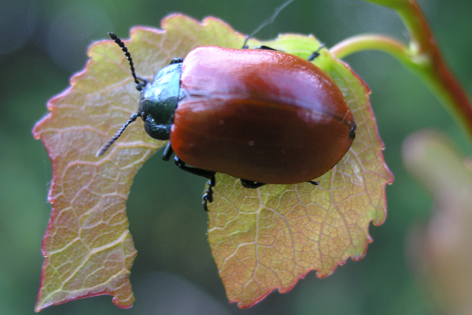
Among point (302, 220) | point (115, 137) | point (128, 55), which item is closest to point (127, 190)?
point (115, 137)

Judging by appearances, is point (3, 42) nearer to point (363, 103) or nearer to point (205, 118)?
point (205, 118)

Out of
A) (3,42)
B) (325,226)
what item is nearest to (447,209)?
(325,226)

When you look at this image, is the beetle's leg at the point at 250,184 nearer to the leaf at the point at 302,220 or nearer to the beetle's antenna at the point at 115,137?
the leaf at the point at 302,220

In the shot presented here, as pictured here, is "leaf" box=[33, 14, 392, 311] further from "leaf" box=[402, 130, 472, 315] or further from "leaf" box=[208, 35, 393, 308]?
"leaf" box=[402, 130, 472, 315]

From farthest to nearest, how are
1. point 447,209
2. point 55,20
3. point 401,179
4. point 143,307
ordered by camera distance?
point 143,307
point 55,20
point 401,179
point 447,209

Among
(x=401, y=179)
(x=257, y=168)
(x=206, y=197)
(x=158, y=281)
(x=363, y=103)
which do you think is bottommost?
(x=158, y=281)

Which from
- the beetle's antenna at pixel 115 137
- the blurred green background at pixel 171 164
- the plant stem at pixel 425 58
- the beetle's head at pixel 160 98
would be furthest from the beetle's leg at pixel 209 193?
the blurred green background at pixel 171 164

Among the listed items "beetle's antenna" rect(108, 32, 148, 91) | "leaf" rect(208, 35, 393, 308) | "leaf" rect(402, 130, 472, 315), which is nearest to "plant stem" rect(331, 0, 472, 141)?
"leaf" rect(208, 35, 393, 308)
